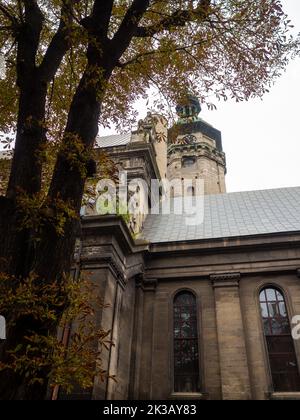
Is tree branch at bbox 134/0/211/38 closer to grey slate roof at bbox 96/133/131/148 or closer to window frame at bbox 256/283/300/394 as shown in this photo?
window frame at bbox 256/283/300/394

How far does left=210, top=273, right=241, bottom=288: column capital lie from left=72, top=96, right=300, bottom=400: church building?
0.04 m

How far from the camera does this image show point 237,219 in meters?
17.5

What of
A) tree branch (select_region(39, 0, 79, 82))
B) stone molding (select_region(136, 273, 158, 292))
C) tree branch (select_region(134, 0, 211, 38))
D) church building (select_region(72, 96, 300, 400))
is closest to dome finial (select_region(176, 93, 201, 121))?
church building (select_region(72, 96, 300, 400))

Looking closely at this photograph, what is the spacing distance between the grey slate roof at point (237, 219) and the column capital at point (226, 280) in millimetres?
1710

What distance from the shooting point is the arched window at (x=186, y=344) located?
1283 cm

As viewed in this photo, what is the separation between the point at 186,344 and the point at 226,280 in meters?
2.84

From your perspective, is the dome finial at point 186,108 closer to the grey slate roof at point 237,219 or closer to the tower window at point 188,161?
the grey slate roof at point 237,219

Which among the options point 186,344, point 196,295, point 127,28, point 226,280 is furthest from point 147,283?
point 127,28

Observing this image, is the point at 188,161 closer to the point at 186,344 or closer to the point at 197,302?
the point at 197,302

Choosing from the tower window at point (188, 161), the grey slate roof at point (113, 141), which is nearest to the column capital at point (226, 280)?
the grey slate roof at point (113, 141)

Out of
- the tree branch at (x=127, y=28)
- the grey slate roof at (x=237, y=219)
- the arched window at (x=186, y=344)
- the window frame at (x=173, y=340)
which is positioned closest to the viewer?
the tree branch at (x=127, y=28)

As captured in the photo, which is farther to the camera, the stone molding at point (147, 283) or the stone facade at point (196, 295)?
the stone molding at point (147, 283)

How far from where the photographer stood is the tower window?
3203 cm

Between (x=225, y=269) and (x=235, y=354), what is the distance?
3294 mm
